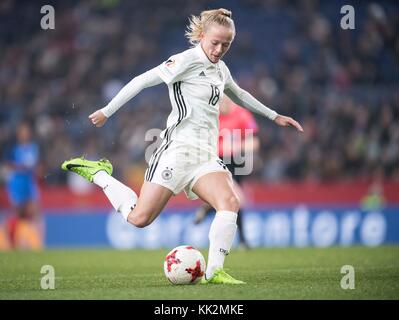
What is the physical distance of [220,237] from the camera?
673 cm

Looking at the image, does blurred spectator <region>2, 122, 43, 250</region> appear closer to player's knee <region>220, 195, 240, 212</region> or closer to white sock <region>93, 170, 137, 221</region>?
white sock <region>93, 170, 137, 221</region>

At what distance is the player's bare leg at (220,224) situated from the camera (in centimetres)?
672

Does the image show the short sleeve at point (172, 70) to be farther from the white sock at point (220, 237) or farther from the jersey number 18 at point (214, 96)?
the white sock at point (220, 237)

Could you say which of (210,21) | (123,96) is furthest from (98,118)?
(210,21)

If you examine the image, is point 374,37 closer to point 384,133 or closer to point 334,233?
point 384,133

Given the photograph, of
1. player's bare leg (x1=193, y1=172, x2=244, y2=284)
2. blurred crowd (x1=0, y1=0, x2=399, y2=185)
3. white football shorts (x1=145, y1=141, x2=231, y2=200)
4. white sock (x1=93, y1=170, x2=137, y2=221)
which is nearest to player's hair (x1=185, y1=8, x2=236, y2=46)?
white football shorts (x1=145, y1=141, x2=231, y2=200)

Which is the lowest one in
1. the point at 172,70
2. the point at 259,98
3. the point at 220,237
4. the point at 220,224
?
the point at 220,237

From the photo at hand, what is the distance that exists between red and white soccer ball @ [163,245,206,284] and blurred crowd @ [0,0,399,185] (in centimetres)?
751

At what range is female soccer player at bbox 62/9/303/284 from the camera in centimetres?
678

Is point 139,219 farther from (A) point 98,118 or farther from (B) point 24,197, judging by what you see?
(B) point 24,197

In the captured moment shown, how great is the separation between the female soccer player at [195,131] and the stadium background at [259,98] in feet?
24.9

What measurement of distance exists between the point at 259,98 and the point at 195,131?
997 cm

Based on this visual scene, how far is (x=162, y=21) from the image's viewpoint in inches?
778

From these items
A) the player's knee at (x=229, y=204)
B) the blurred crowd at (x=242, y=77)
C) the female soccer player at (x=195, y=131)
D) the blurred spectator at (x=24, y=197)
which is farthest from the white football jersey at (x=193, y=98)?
the blurred spectator at (x=24, y=197)
